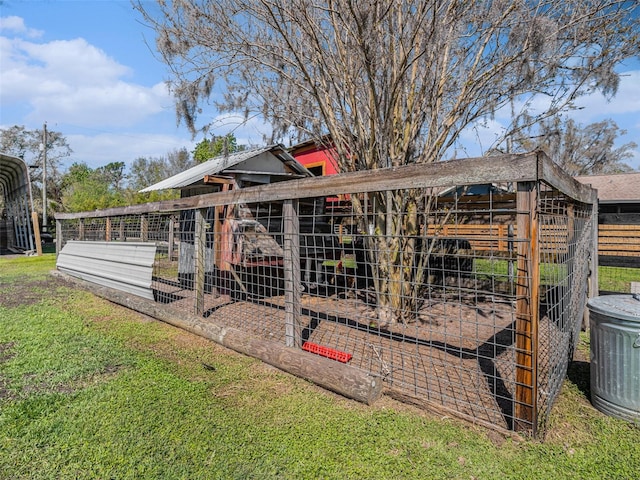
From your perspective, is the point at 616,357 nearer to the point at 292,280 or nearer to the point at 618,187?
the point at 292,280

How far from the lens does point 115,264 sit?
19.3 ft

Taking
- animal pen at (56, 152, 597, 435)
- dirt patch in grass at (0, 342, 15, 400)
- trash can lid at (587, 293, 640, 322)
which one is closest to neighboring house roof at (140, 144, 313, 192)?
animal pen at (56, 152, 597, 435)

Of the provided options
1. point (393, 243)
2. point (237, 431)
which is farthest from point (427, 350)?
point (237, 431)

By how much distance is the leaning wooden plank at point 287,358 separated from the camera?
271 cm

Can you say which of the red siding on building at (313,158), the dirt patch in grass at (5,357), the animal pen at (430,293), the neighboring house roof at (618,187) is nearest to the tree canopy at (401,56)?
the animal pen at (430,293)

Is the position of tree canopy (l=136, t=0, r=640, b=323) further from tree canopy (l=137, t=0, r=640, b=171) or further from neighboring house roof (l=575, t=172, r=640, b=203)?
neighboring house roof (l=575, t=172, r=640, b=203)

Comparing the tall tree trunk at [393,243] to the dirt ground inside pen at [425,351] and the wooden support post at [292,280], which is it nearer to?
the dirt ground inside pen at [425,351]

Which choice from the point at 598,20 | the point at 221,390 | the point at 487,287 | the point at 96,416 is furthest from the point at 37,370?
the point at 487,287

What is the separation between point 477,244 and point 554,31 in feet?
19.2

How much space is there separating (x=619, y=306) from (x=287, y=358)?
2.59 m

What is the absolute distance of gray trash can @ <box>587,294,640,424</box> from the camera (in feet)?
7.88

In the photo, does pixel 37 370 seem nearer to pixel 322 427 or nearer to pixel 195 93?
pixel 322 427

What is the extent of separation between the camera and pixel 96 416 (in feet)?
7.97

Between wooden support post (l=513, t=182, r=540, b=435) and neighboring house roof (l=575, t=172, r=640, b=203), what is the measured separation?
17660 millimetres
